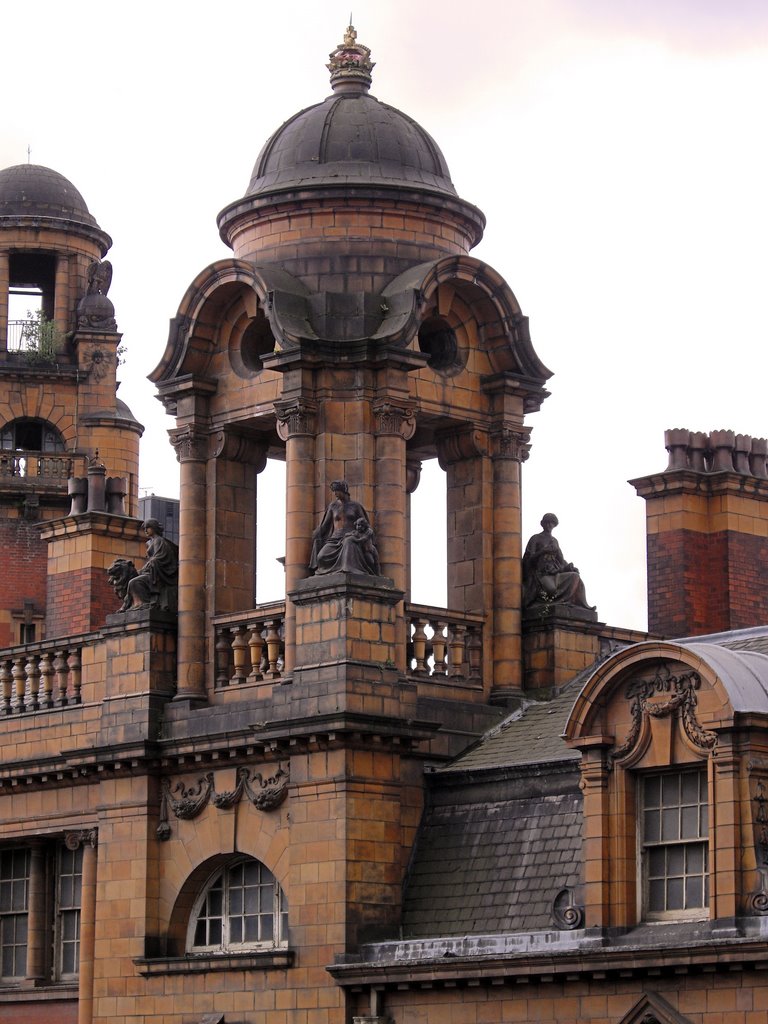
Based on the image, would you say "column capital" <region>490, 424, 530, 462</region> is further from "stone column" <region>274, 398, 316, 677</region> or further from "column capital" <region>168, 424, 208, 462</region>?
"column capital" <region>168, 424, 208, 462</region>

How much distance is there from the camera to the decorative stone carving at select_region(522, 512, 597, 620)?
1532 inches

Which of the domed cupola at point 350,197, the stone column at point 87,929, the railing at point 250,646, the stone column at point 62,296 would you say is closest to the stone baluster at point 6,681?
the stone column at point 87,929

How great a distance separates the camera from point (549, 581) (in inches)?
1533

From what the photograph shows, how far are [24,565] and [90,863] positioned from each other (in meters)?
20.6

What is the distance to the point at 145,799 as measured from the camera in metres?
37.8

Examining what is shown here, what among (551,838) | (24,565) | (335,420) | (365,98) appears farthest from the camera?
(24,565)

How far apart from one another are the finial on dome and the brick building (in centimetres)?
5

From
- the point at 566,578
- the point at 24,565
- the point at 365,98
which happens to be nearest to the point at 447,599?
the point at 566,578

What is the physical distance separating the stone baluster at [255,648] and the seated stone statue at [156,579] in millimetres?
1796

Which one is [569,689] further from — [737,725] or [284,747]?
[737,725]

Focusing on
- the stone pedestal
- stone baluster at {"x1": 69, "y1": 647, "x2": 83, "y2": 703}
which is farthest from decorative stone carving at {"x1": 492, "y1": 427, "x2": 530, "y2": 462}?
stone baluster at {"x1": 69, "y1": 647, "x2": 83, "y2": 703}

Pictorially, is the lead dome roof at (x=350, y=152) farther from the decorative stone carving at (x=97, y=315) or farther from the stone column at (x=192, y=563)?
the decorative stone carving at (x=97, y=315)

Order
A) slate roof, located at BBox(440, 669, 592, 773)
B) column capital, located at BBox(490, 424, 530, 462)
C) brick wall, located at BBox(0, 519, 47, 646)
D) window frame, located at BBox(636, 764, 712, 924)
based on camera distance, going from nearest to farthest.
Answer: window frame, located at BBox(636, 764, 712, 924), slate roof, located at BBox(440, 669, 592, 773), column capital, located at BBox(490, 424, 530, 462), brick wall, located at BBox(0, 519, 47, 646)

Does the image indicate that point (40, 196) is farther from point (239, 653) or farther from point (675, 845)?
point (675, 845)
